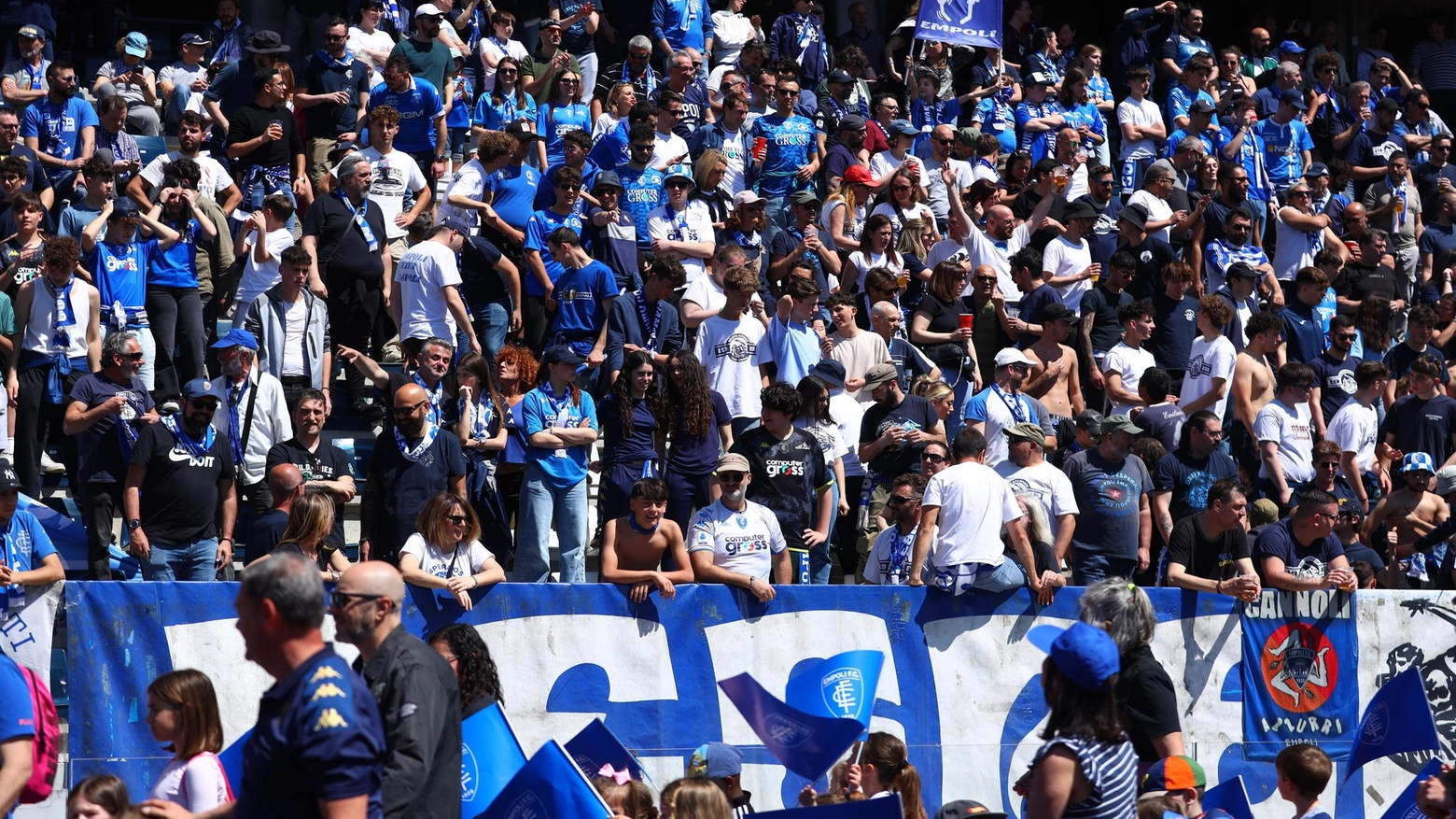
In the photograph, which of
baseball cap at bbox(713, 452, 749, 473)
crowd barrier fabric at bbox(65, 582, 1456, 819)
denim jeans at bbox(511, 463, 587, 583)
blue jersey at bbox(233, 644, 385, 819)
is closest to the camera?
blue jersey at bbox(233, 644, 385, 819)

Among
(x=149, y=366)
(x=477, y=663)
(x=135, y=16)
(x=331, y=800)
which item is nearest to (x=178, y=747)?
(x=477, y=663)

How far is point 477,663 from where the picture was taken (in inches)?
225

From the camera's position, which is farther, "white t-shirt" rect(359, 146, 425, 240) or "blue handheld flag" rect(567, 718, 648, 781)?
"white t-shirt" rect(359, 146, 425, 240)

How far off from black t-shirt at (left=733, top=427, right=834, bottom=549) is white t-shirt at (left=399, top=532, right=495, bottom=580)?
2.04 m

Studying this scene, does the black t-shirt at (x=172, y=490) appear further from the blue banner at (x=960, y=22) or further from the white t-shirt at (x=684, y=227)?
the blue banner at (x=960, y=22)

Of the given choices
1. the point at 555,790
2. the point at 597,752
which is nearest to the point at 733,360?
the point at 597,752

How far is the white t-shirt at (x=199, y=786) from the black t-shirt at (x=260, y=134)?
28.9 feet

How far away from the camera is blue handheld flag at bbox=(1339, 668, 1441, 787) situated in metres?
7.21

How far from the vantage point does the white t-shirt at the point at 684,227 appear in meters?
12.8

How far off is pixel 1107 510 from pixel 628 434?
9.41 ft

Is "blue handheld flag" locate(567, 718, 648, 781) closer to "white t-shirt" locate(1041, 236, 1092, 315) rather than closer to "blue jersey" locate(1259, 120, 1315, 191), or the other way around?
"white t-shirt" locate(1041, 236, 1092, 315)

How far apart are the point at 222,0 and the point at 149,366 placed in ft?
23.2

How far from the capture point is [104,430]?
9.82 metres

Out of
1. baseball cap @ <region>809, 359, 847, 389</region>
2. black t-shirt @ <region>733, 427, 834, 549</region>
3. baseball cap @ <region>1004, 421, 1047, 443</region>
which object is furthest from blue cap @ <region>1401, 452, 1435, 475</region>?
black t-shirt @ <region>733, 427, 834, 549</region>
